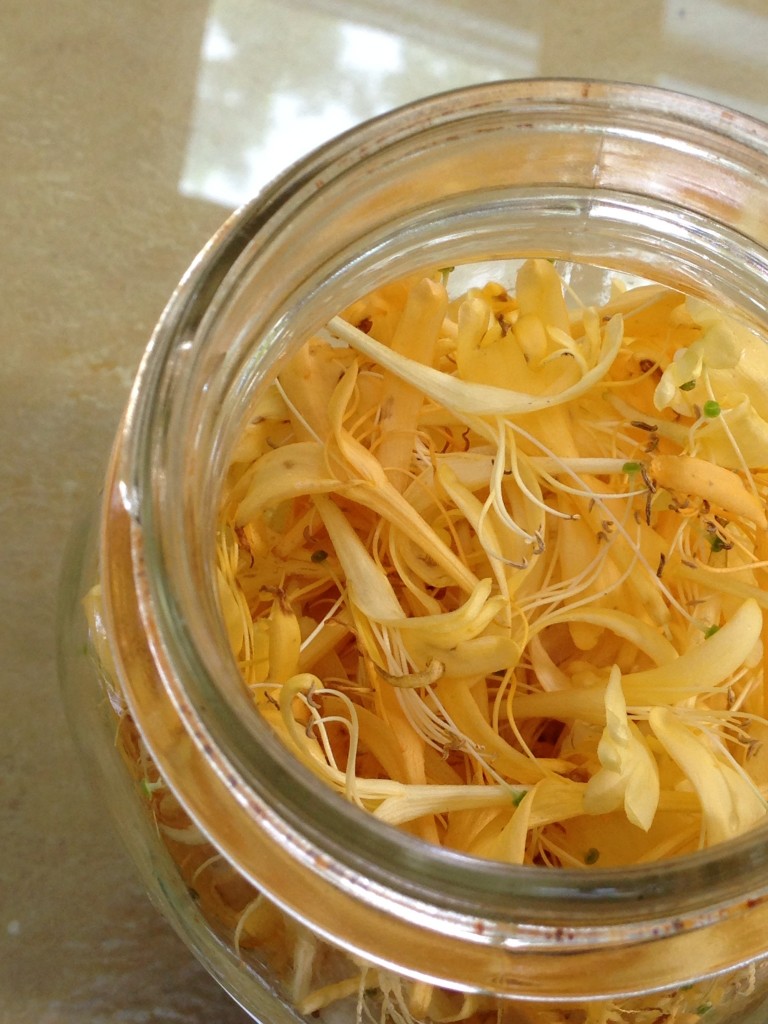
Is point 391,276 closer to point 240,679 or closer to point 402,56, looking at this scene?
point 240,679

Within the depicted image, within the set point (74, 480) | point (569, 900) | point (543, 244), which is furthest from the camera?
point (74, 480)

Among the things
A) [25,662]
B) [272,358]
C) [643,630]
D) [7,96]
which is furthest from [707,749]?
[7,96]

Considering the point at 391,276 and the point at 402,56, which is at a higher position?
the point at 402,56

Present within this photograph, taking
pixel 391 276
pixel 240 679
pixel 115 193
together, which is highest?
pixel 115 193

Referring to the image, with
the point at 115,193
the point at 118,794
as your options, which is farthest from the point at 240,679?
the point at 115,193

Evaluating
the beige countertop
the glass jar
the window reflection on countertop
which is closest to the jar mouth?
the glass jar

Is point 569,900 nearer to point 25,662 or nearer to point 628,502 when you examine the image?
point 628,502
